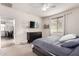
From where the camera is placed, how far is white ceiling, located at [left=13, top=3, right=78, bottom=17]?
1.59 metres

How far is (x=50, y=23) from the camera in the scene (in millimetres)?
1736

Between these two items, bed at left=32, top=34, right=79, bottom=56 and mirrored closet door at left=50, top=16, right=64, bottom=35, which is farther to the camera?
mirrored closet door at left=50, top=16, right=64, bottom=35

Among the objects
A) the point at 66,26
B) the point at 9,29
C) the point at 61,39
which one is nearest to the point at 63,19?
the point at 66,26

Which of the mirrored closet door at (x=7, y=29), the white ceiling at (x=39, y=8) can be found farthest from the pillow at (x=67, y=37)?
the mirrored closet door at (x=7, y=29)

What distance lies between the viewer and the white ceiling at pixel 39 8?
5.23ft

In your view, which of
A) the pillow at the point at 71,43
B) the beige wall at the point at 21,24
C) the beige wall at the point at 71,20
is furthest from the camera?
the beige wall at the point at 21,24

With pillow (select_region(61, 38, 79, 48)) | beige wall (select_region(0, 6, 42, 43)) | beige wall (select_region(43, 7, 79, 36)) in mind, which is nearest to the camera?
pillow (select_region(61, 38, 79, 48))

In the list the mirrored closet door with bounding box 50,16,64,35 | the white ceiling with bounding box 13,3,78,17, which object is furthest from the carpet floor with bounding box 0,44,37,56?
the white ceiling with bounding box 13,3,78,17

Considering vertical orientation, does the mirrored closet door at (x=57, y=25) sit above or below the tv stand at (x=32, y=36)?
above

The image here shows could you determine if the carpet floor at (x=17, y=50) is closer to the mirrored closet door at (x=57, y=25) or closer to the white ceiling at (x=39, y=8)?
the mirrored closet door at (x=57, y=25)

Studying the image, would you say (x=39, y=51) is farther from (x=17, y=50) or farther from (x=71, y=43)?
(x=71, y=43)

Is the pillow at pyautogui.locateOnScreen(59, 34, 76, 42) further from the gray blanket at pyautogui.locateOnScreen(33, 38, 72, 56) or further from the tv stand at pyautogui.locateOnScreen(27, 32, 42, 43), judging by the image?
the tv stand at pyautogui.locateOnScreen(27, 32, 42, 43)

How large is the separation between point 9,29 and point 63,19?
1000mm

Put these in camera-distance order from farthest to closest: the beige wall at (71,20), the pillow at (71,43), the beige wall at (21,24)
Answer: the beige wall at (21,24) → the beige wall at (71,20) → the pillow at (71,43)
